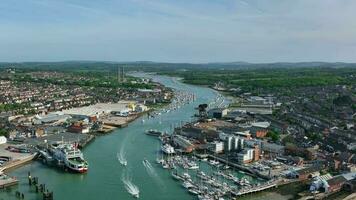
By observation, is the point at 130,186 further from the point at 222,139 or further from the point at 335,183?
the point at 222,139

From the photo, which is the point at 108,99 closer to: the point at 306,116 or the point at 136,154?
the point at 306,116

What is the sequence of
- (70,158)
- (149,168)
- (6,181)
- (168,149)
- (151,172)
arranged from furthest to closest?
(168,149) < (70,158) < (149,168) < (151,172) < (6,181)

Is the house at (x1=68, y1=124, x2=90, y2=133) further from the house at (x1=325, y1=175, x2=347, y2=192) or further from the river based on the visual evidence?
the house at (x1=325, y1=175, x2=347, y2=192)

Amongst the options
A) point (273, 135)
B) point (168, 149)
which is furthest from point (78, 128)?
point (273, 135)

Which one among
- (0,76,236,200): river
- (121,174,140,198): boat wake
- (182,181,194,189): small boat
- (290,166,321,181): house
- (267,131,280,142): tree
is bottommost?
(0,76,236,200): river

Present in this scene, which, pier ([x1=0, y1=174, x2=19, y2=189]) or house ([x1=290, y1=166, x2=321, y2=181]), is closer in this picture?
pier ([x1=0, y1=174, x2=19, y2=189])

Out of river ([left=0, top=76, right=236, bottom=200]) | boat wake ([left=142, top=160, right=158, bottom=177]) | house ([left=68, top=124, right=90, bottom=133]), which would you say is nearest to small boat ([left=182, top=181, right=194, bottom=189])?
river ([left=0, top=76, right=236, bottom=200])

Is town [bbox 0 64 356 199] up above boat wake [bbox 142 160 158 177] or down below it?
above

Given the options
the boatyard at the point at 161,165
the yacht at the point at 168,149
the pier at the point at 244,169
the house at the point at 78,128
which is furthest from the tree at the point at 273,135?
the house at the point at 78,128

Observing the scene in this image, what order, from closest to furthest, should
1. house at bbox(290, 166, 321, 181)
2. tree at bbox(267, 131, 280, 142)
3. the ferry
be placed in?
house at bbox(290, 166, 321, 181) → the ferry → tree at bbox(267, 131, 280, 142)
